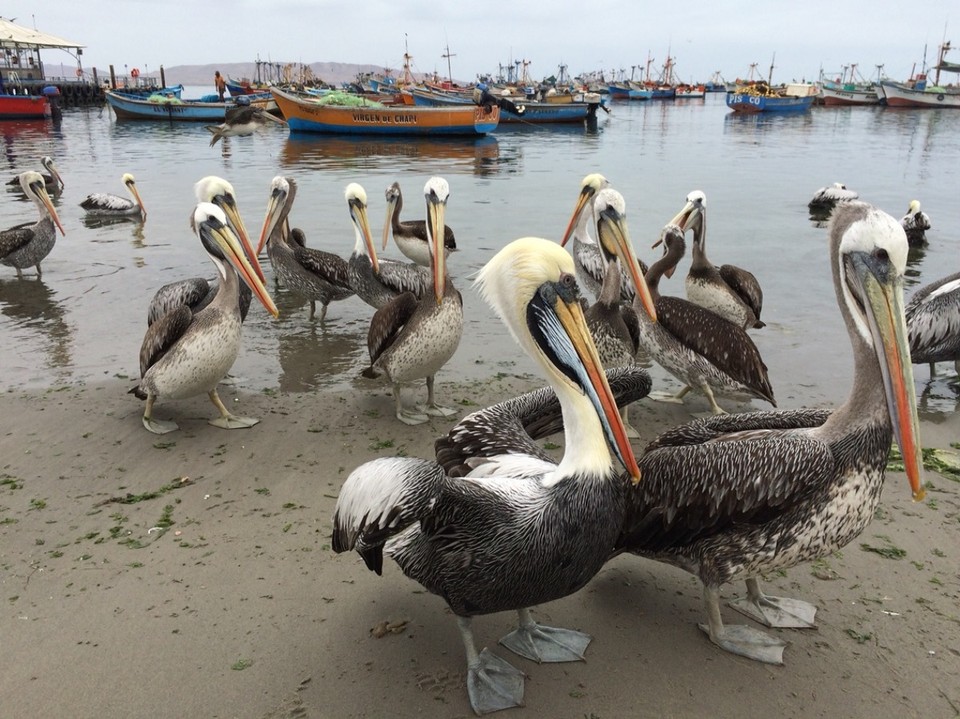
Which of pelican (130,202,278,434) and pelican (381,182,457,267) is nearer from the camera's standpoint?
pelican (130,202,278,434)

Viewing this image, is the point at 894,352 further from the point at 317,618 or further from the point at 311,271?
the point at 311,271

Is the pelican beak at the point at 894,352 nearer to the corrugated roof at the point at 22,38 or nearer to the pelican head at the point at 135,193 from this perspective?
the pelican head at the point at 135,193

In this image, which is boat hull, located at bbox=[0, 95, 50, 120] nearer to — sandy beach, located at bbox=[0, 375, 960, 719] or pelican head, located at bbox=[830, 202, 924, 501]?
sandy beach, located at bbox=[0, 375, 960, 719]

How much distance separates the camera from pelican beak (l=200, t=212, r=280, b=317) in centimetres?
486

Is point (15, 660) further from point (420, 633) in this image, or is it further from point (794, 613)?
point (794, 613)

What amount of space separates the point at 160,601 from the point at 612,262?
387 cm

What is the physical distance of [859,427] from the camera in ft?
8.61

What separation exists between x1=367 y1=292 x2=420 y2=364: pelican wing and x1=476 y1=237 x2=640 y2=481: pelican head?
2561mm

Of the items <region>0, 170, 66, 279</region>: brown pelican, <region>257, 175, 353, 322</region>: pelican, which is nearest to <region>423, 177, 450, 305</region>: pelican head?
<region>257, 175, 353, 322</region>: pelican

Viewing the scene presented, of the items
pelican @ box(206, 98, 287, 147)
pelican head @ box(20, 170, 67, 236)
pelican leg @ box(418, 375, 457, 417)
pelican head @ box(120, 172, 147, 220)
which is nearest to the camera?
pelican leg @ box(418, 375, 457, 417)

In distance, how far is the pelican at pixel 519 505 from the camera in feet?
7.86

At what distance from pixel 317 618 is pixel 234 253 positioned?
2.88 metres

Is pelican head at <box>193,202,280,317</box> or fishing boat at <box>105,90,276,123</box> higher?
fishing boat at <box>105,90,276,123</box>

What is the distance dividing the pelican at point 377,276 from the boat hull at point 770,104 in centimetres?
5911
